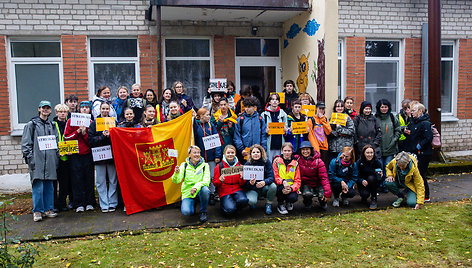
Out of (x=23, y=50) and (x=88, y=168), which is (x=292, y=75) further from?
(x=23, y=50)

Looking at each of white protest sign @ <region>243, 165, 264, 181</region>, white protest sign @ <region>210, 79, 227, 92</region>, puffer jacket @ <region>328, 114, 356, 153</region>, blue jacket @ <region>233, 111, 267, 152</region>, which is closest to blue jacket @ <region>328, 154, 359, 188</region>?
puffer jacket @ <region>328, 114, 356, 153</region>

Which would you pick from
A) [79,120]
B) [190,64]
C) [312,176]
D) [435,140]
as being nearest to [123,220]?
[79,120]

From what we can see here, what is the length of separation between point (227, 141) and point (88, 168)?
2.37m

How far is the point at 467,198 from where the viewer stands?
22.0ft

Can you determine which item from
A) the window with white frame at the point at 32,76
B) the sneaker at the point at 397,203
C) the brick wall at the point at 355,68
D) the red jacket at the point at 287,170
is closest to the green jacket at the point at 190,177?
the red jacket at the point at 287,170

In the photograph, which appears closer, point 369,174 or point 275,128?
point 369,174

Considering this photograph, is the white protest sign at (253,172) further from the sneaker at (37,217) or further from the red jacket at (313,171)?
the sneaker at (37,217)

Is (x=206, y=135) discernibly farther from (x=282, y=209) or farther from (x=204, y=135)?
(x=282, y=209)

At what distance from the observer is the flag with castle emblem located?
6016 millimetres

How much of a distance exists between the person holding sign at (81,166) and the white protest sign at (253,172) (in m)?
2.59

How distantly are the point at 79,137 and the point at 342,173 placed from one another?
14.3 feet

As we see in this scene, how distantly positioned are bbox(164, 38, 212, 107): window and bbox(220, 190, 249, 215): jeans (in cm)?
398

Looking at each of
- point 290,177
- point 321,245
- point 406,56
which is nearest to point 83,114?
point 290,177

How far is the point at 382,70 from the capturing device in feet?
33.6
